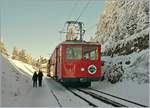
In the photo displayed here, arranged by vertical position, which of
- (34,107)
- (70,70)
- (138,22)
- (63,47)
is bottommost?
(34,107)

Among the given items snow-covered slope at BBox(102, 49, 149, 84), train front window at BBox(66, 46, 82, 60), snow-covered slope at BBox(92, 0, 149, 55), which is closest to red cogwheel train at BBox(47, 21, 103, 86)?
train front window at BBox(66, 46, 82, 60)

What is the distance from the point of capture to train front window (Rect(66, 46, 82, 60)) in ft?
84.6

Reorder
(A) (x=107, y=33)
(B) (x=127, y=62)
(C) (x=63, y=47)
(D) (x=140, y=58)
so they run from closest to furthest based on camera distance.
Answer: (C) (x=63, y=47), (D) (x=140, y=58), (B) (x=127, y=62), (A) (x=107, y=33)

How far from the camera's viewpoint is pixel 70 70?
85.3 feet

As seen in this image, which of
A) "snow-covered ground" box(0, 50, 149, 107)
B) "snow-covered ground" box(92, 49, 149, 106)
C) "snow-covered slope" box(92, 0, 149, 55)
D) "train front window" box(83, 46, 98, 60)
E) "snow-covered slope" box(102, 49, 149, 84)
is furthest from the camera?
"snow-covered slope" box(92, 0, 149, 55)

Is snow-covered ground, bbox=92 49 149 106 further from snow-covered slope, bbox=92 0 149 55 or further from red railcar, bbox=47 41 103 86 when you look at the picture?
snow-covered slope, bbox=92 0 149 55

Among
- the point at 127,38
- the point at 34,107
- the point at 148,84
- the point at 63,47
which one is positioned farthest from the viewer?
the point at 127,38

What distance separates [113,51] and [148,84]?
1808 cm

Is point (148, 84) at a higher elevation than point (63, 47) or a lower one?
lower

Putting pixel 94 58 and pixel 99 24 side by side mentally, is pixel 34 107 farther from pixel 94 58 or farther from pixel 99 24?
pixel 99 24

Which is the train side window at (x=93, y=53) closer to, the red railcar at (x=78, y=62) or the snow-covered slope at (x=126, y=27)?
the red railcar at (x=78, y=62)

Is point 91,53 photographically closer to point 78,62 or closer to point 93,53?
point 93,53

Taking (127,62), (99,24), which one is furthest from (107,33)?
(127,62)

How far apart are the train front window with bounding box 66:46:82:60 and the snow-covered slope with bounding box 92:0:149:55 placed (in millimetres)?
8722
